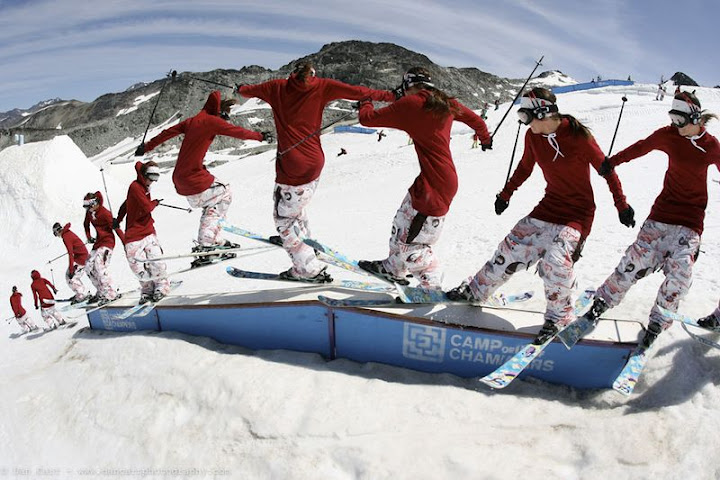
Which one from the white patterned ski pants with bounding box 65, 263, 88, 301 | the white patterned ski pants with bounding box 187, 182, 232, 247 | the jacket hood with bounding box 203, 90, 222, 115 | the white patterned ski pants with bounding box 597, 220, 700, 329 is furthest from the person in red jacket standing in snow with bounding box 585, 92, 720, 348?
the white patterned ski pants with bounding box 65, 263, 88, 301

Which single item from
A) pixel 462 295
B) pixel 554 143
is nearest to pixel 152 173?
pixel 462 295

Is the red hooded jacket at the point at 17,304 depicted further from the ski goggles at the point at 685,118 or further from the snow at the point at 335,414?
the ski goggles at the point at 685,118

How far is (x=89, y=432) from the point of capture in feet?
15.4

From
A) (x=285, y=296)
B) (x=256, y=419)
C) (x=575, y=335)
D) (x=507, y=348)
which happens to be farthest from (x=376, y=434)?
(x=285, y=296)

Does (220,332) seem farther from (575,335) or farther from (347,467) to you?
(575,335)

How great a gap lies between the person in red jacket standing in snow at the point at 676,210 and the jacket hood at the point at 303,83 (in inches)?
120

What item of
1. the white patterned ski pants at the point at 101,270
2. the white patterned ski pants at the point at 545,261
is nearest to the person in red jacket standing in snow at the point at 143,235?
the white patterned ski pants at the point at 101,270

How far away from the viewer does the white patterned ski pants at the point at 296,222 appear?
17.8ft

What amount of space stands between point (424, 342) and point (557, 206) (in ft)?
6.11

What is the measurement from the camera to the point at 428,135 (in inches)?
176

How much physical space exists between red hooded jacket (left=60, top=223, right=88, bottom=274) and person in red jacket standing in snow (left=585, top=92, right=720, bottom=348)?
9.28 meters

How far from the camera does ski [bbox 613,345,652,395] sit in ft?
12.7

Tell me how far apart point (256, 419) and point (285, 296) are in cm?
185

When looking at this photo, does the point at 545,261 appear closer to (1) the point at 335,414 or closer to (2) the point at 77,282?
(1) the point at 335,414
